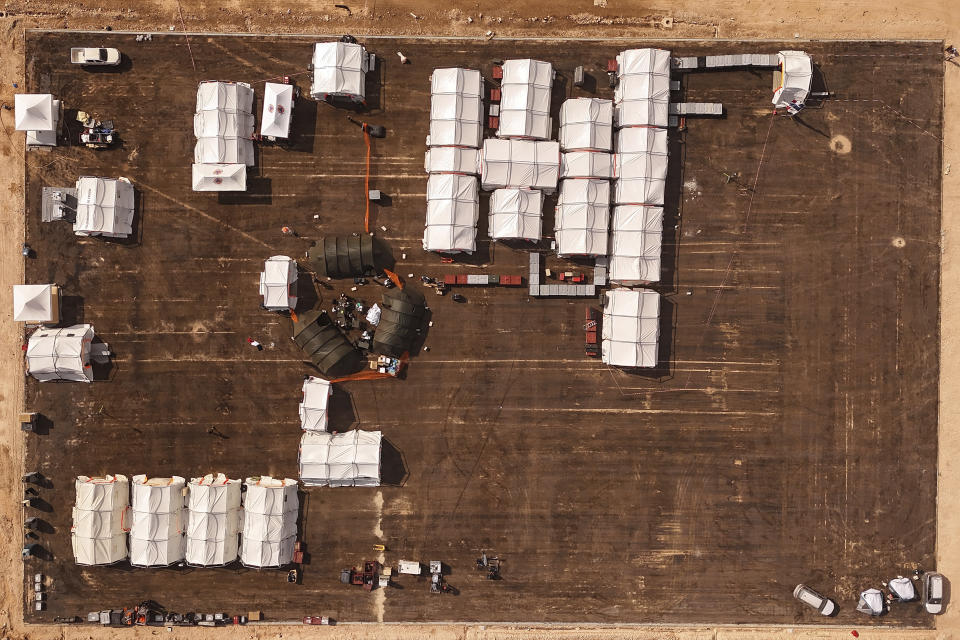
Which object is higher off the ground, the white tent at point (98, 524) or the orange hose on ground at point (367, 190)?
the orange hose on ground at point (367, 190)

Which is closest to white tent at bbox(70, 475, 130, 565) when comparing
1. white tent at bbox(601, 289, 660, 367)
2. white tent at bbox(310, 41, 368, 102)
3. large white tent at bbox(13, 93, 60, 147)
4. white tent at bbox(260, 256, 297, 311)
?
white tent at bbox(260, 256, 297, 311)

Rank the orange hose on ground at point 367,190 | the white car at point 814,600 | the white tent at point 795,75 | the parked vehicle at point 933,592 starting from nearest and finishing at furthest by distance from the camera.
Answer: the white tent at point 795,75 < the white car at point 814,600 < the parked vehicle at point 933,592 < the orange hose on ground at point 367,190

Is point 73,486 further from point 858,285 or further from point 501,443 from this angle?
point 858,285

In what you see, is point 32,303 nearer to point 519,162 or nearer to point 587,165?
point 519,162

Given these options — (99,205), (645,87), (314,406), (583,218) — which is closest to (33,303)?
(99,205)

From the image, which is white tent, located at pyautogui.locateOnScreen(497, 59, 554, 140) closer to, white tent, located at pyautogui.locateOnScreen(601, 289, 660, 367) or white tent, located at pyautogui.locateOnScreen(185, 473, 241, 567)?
white tent, located at pyautogui.locateOnScreen(601, 289, 660, 367)

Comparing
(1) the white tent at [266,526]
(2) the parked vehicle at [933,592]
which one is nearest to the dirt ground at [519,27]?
Answer: (2) the parked vehicle at [933,592]

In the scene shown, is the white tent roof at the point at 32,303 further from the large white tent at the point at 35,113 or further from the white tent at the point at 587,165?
the white tent at the point at 587,165
